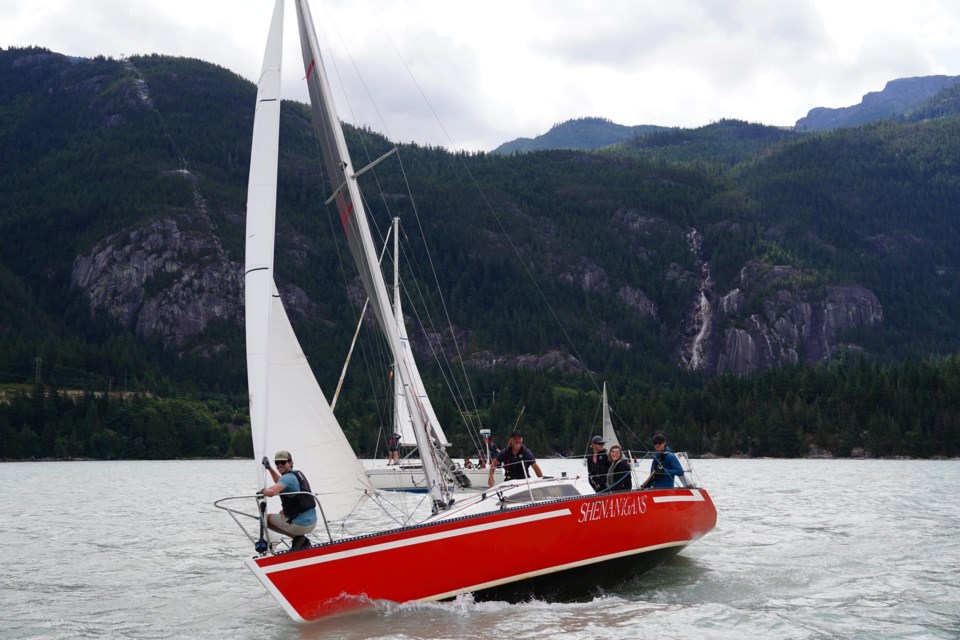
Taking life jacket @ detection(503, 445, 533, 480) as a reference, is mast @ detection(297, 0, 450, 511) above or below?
above

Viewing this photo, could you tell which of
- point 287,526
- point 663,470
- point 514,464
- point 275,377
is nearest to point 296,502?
point 287,526

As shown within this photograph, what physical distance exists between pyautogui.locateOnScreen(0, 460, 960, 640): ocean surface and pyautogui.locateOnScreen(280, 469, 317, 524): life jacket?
1691mm

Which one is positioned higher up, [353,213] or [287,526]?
[353,213]

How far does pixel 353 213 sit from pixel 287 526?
6.10m

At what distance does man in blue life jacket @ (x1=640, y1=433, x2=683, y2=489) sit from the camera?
21266 millimetres

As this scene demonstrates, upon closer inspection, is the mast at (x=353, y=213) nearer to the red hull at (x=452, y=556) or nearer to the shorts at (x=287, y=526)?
the red hull at (x=452, y=556)

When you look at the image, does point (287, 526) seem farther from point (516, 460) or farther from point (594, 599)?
point (594, 599)

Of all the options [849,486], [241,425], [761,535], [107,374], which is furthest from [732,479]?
[107,374]

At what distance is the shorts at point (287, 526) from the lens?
58.5 ft

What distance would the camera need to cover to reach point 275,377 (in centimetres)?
1898

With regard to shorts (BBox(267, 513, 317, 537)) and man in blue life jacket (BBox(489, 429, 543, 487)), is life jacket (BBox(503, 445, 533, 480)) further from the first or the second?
shorts (BBox(267, 513, 317, 537))

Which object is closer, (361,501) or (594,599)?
(361,501)

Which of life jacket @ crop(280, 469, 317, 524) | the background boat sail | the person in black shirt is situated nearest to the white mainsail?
the background boat sail

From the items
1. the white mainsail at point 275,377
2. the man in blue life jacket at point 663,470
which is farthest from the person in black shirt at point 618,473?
→ the white mainsail at point 275,377
